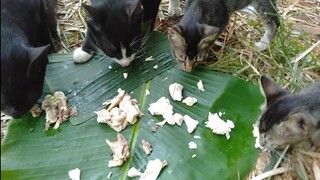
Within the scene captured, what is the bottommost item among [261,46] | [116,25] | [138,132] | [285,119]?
[138,132]

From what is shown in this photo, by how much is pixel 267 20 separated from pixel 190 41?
0.49 metres

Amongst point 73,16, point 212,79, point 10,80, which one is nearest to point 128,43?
point 212,79

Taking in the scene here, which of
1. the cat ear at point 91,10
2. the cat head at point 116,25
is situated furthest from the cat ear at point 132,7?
the cat ear at point 91,10

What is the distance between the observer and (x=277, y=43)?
2486mm

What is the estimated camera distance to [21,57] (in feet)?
6.62

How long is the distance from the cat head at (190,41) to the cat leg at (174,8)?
0.47 meters

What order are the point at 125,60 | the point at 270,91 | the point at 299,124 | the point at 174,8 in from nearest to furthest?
the point at 299,124 < the point at 270,91 < the point at 125,60 < the point at 174,8

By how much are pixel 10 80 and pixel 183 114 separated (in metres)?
0.72

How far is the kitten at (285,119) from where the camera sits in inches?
72.7

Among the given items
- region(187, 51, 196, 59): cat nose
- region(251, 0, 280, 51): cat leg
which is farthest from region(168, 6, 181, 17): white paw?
region(187, 51, 196, 59): cat nose

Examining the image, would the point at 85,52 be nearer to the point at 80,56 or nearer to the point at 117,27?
the point at 80,56

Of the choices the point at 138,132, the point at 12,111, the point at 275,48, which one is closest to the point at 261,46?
the point at 275,48

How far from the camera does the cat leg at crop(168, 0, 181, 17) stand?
2.71 metres

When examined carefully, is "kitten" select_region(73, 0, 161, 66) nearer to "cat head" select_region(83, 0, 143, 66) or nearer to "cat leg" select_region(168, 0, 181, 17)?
"cat head" select_region(83, 0, 143, 66)
